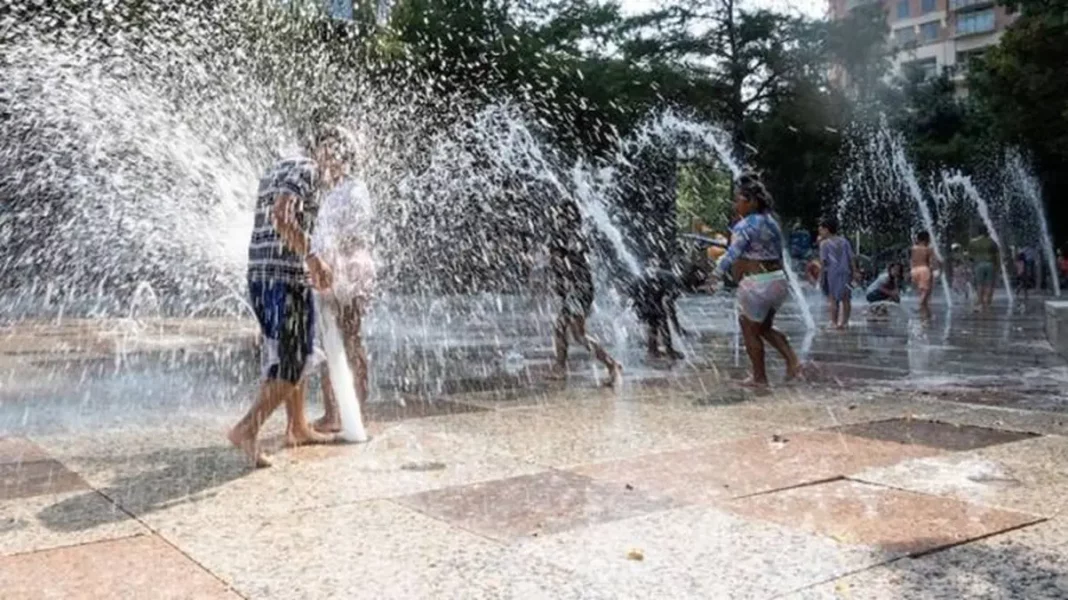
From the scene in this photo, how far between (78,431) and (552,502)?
3283 mm

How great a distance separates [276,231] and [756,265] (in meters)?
4.21

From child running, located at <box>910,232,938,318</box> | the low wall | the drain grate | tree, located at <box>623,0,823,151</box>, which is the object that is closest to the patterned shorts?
the drain grate

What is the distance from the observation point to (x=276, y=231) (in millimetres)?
5008

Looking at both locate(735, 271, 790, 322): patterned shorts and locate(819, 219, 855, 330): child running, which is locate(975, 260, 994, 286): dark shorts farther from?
locate(735, 271, 790, 322): patterned shorts

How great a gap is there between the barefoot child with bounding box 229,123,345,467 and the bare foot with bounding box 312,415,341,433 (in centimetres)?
78

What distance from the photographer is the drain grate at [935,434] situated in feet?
18.1

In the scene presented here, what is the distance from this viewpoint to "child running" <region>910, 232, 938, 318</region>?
668 inches

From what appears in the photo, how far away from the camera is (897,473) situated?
15.7ft

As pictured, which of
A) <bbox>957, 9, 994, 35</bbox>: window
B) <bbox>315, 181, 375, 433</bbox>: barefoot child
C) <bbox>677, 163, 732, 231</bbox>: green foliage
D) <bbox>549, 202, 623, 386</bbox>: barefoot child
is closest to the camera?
<bbox>315, 181, 375, 433</bbox>: barefoot child

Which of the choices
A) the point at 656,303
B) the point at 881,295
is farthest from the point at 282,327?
the point at 881,295

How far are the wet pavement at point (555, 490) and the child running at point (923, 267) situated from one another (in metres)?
8.45

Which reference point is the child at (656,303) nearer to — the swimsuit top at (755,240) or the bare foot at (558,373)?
the bare foot at (558,373)

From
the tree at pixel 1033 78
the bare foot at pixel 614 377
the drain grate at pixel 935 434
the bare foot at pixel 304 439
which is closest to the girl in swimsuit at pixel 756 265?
the bare foot at pixel 614 377

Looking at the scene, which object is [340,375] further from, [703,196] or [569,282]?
[703,196]
